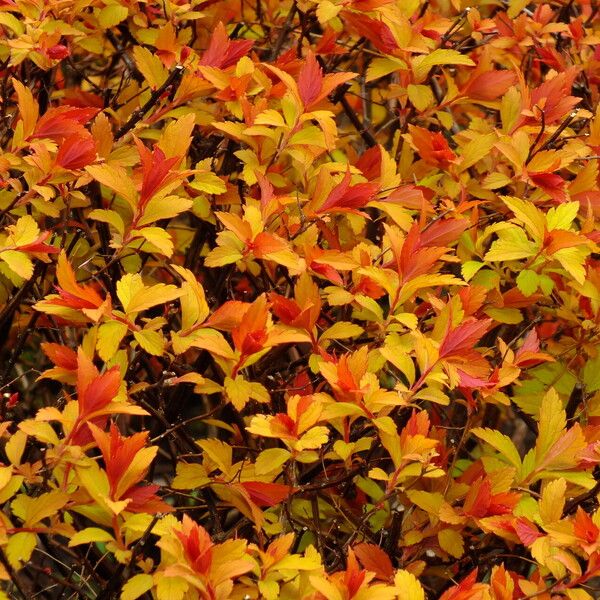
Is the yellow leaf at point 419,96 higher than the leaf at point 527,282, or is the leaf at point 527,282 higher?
the yellow leaf at point 419,96

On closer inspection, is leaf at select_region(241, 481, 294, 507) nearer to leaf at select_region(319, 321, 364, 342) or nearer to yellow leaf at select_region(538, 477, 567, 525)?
leaf at select_region(319, 321, 364, 342)

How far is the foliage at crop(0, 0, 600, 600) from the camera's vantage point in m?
1.76

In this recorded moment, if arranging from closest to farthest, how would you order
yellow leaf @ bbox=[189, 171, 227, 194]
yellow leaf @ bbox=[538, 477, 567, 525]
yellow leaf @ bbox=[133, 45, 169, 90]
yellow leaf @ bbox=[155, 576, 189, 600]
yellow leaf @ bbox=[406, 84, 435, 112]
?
yellow leaf @ bbox=[155, 576, 189, 600] → yellow leaf @ bbox=[538, 477, 567, 525] → yellow leaf @ bbox=[189, 171, 227, 194] → yellow leaf @ bbox=[133, 45, 169, 90] → yellow leaf @ bbox=[406, 84, 435, 112]

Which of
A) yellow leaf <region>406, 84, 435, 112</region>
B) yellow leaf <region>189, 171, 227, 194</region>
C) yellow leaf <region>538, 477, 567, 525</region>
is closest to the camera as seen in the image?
yellow leaf <region>538, 477, 567, 525</region>

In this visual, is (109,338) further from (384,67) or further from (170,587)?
(384,67)

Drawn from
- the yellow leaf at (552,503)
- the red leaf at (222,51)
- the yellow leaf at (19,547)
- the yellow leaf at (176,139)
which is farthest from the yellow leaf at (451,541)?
the red leaf at (222,51)

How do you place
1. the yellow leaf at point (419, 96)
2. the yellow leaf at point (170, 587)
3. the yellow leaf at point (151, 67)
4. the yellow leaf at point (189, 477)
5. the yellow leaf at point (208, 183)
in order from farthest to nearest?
the yellow leaf at point (419, 96), the yellow leaf at point (151, 67), the yellow leaf at point (208, 183), the yellow leaf at point (189, 477), the yellow leaf at point (170, 587)

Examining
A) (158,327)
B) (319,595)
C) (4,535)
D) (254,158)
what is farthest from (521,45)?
(4,535)

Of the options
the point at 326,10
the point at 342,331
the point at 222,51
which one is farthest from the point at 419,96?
the point at 342,331

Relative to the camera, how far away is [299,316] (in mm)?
2023

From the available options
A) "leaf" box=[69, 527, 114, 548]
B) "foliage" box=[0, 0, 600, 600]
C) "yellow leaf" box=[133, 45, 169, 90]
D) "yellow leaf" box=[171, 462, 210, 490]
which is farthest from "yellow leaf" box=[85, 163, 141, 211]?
"leaf" box=[69, 527, 114, 548]

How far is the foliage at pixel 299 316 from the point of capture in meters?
1.76

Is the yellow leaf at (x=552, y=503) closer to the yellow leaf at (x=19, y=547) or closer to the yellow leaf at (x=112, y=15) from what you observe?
the yellow leaf at (x=19, y=547)

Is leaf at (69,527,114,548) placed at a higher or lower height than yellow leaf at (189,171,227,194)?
lower
